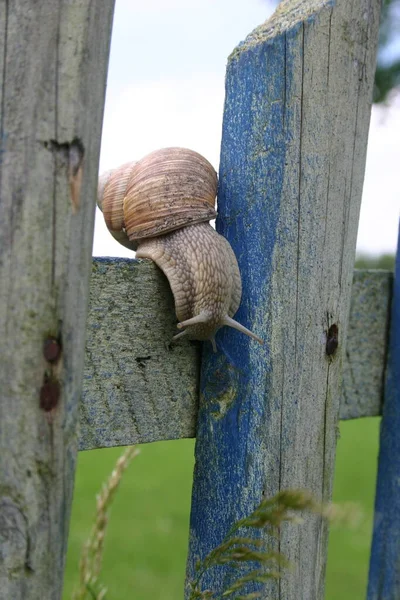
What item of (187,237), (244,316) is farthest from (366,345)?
(187,237)

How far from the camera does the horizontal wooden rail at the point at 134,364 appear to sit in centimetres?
139

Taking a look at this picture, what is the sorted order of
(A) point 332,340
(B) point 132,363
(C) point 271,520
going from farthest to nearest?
(A) point 332,340
(B) point 132,363
(C) point 271,520

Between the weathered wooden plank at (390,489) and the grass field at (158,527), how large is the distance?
224 centimetres

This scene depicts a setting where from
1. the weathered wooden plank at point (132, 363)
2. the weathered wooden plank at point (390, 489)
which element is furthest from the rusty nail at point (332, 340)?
the weathered wooden plank at point (390, 489)

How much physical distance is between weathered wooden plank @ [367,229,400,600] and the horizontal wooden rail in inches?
23.8

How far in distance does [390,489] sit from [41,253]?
1450mm

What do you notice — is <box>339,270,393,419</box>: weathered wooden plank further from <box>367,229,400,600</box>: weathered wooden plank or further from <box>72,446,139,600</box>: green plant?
<box>72,446,139,600</box>: green plant

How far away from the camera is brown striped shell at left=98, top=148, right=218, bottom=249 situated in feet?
4.95

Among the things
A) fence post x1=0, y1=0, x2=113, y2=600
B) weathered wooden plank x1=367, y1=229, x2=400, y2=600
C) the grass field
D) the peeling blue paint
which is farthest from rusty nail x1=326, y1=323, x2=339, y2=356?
the grass field

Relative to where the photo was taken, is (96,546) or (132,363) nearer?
(132,363)

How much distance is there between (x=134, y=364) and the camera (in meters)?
1.44

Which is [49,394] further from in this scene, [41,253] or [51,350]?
[41,253]

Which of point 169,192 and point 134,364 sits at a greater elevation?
point 169,192

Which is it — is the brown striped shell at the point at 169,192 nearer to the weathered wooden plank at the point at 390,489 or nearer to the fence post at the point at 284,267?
the fence post at the point at 284,267
